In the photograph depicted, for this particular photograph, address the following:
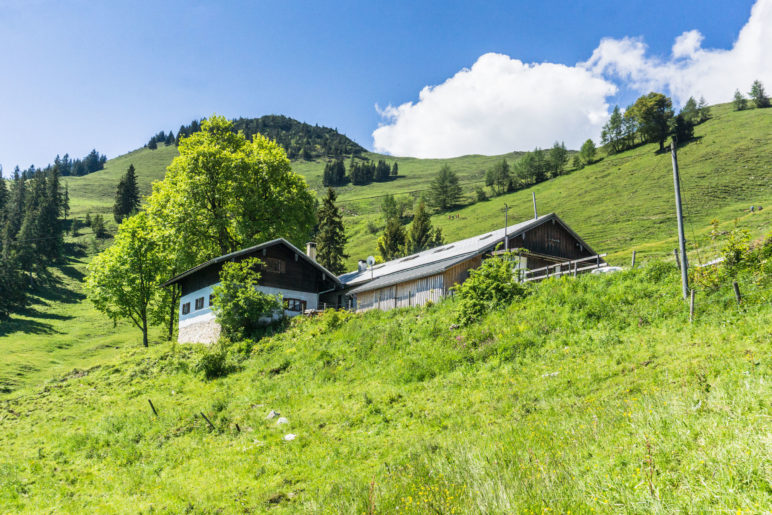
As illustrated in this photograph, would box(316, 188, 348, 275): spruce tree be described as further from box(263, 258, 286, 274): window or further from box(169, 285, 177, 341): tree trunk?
box(263, 258, 286, 274): window

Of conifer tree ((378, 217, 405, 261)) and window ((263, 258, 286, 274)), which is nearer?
window ((263, 258, 286, 274))

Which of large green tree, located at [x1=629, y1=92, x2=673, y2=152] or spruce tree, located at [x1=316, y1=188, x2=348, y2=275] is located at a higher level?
large green tree, located at [x1=629, y1=92, x2=673, y2=152]

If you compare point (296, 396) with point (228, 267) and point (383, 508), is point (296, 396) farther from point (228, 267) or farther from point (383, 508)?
point (228, 267)

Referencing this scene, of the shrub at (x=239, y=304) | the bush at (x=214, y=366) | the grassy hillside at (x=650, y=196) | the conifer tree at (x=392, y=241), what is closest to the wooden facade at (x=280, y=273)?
the shrub at (x=239, y=304)

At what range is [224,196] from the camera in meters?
40.3

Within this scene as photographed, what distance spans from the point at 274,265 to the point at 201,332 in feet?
26.9

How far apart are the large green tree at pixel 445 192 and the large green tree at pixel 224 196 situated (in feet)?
298

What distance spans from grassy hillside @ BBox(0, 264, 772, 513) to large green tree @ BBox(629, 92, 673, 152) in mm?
118373

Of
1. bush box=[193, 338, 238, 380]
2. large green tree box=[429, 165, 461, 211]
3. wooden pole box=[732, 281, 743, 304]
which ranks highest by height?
large green tree box=[429, 165, 461, 211]

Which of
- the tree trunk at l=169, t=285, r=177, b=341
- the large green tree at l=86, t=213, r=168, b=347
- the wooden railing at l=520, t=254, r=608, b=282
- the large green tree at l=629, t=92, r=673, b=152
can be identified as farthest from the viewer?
the large green tree at l=629, t=92, r=673, b=152

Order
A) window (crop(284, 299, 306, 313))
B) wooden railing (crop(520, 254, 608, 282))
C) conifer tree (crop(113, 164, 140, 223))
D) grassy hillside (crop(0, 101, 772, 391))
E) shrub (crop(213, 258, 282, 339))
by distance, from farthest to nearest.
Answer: conifer tree (crop(113, 164, 140, 223)) < grassy hillside (crop(0, 101, 772, 391)) < window (crop(284, 299, 306, 313)) < shrub (crop(213, 258, 282, 339)) < wooden railing (crop(520, 254, 608, 282))

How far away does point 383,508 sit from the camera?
8.17 m

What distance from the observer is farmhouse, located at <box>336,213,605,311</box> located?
32.3 meters

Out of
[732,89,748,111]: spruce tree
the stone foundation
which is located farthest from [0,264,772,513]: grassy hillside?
[732,89,748,111]: spruce tree
